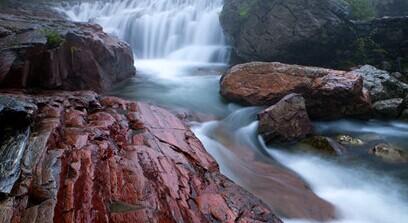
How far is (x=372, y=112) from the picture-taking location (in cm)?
943

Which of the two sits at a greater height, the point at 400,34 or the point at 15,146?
the point at 400,34

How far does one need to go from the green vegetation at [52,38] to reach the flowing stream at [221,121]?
2.55 meters

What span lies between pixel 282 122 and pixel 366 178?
198 centimetres

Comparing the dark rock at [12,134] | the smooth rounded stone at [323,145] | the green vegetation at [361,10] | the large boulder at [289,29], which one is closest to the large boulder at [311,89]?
the smooth rounded stone at [323,145]

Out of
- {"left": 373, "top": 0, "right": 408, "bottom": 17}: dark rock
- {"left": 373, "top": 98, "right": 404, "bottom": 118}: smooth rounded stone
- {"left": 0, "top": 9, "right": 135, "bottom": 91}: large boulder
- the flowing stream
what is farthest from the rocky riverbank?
{"left": 373, "top": 0, "right": 408, "bottom": 17}: dark rock

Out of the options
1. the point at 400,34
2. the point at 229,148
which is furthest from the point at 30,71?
the point at 400,34

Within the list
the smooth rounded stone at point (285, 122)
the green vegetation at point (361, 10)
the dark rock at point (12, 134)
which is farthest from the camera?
the green vegetation at point (361, 10)

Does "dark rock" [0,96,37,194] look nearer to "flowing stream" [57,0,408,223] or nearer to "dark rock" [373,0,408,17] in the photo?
"flowing stream" [57,0,408,223]

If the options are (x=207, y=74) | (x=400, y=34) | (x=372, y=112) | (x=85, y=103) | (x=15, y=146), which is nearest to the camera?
(x=15, y=146)

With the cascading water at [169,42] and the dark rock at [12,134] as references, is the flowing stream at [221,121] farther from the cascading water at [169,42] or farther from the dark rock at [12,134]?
the dark rock at [12,134]

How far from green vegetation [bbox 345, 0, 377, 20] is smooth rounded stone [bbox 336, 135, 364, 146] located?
23.9 ft

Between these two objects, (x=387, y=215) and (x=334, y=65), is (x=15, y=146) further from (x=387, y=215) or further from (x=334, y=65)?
(x=334, y=65)

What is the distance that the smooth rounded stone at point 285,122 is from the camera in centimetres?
764

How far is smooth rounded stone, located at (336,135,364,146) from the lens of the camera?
7.97m
